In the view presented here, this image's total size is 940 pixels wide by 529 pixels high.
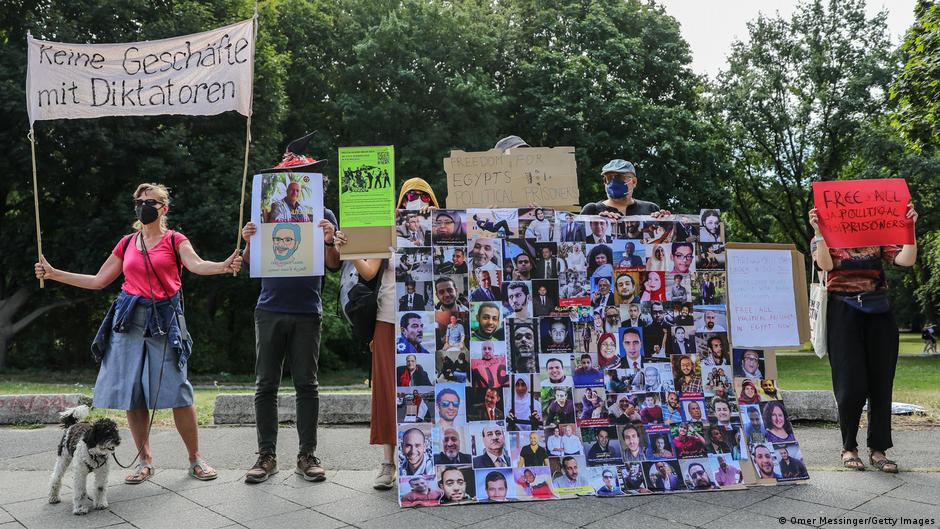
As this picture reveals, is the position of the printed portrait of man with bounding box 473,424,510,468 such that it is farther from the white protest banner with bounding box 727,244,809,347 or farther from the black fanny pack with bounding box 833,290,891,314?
the black fanny pack with bounding box 833,290,891,314

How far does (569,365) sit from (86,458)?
118 inches

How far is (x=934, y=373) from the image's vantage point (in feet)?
58.6

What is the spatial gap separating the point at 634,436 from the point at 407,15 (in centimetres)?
1945

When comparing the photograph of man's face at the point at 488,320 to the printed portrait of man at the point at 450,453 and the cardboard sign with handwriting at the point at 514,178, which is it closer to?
the printed portrait of man at the point at 450,453

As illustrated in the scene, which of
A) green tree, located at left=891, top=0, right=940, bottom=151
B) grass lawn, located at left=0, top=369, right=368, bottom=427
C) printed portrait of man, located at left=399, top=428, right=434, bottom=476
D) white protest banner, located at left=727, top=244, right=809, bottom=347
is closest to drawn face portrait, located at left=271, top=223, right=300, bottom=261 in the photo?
printed portrait of man, located at left=399, top=428, right=434, bottom=476

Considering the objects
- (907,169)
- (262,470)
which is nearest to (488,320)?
(262,470)

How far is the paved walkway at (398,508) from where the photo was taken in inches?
142

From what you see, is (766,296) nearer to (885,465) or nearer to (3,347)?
(885,465)

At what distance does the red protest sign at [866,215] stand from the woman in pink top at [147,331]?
4305 mm

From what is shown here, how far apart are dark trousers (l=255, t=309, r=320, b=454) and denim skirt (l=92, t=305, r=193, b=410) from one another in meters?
0.58

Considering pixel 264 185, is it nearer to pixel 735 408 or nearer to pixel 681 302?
pixel 681 302

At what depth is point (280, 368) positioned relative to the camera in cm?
463

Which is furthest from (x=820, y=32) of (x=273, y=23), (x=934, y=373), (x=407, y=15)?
(x=273, y=23)

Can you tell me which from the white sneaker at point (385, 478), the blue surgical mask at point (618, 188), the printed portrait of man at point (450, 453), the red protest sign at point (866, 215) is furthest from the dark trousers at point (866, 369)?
the white sneaker at point (385, 478)
